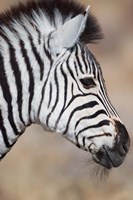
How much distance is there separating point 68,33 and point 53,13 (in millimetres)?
223

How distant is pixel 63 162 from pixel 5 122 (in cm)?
522

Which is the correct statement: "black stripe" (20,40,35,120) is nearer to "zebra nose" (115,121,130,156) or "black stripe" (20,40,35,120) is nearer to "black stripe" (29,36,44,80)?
"black stripe" (29,36,44,80)

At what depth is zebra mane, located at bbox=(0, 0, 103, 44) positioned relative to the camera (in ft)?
16.1

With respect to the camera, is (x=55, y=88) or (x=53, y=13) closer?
(x=55, y=88)

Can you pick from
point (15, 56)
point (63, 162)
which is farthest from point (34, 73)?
Result: point (63, 162)

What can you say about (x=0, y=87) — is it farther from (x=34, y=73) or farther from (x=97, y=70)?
(x=97, y=70)

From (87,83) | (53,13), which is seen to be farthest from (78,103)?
(53,13)

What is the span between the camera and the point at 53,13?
4941 millimetres

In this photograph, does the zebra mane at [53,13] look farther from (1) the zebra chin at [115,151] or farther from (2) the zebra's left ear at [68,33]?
(1) the zebra chin at [115,151]

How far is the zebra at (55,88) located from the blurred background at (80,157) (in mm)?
4010

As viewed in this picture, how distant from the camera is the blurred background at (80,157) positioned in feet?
30.9

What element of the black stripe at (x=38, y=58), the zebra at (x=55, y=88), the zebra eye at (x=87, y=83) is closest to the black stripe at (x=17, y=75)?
the zebra at (x=55, y=88)

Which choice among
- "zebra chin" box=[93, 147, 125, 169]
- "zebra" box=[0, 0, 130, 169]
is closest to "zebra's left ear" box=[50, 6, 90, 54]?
"zebra" box=[0, 0, 130, 169]

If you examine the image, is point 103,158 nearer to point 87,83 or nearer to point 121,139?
point 121,139
